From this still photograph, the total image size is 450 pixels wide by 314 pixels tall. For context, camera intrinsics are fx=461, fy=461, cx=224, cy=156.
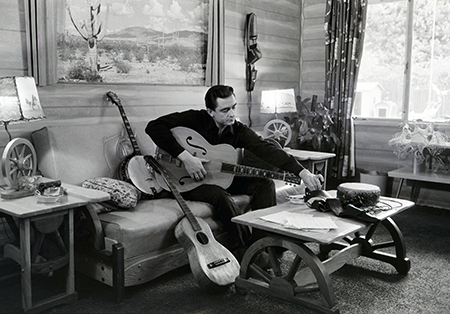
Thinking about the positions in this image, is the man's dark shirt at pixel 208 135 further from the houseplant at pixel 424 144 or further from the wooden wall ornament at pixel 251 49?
the houseplant at pixel 424 144

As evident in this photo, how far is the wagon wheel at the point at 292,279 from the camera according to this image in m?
1.98

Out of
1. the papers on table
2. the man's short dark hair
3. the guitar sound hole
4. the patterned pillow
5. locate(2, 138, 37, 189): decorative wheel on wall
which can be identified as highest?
the man's short dark hair

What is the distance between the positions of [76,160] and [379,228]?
2274 millimetres

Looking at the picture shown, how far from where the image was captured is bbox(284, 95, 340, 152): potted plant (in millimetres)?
4387

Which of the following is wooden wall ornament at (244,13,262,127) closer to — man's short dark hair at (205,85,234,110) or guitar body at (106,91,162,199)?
man's short dark hair at (205,85,234,110)

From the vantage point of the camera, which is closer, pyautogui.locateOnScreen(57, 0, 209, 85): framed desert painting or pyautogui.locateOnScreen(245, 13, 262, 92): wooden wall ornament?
pyautogui.locateOnScreen(57, 0, 209, 85): framed desert painting

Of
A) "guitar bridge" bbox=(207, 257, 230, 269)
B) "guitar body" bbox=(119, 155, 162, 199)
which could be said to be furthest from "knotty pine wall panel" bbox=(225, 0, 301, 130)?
"guitar bridge" bbox=(207, 257, 230, 269)

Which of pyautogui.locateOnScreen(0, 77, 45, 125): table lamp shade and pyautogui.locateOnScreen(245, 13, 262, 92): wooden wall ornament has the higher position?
pyautogui.locateOnScreen(245, 13, 262, 92): wooden wall ornament

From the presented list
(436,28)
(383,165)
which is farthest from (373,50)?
(383,165)

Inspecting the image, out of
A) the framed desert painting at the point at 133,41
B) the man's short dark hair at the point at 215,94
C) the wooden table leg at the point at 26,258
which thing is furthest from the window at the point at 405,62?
the wooden table leg at the point at 26,258

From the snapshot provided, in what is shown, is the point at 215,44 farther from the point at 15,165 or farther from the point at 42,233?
the point at 42,233

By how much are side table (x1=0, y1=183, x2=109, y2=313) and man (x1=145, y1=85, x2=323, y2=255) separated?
68 centimetres

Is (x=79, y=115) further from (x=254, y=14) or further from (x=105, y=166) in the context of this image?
(x=254, y=14)

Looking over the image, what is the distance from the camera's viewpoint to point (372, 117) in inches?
181
